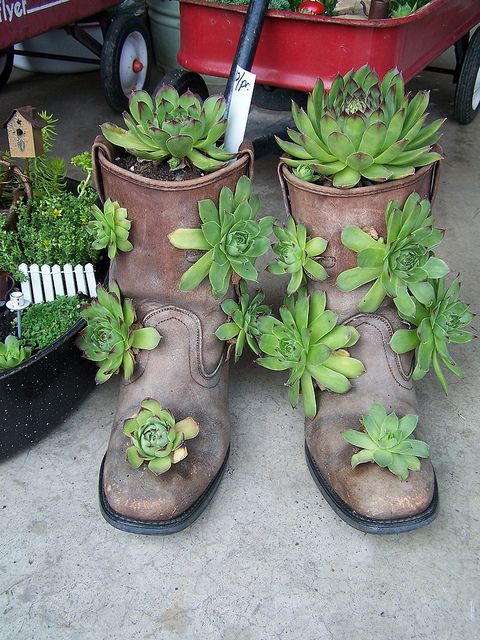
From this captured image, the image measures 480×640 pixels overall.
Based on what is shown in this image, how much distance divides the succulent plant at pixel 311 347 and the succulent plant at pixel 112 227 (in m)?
0.28

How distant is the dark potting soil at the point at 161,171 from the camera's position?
104 centimetres

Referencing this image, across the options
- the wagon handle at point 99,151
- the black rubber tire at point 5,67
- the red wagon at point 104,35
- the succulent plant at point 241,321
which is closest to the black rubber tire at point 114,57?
the red wagon at point 104,35

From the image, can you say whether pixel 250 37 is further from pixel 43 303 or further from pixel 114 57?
pixel 114 57

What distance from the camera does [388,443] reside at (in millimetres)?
978

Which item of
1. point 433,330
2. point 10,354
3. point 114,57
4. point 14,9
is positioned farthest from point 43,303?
point 114,57

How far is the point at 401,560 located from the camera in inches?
39.3

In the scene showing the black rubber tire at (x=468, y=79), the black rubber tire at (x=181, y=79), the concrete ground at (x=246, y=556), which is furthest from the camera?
the black rubber tire at (x=468, y=79)

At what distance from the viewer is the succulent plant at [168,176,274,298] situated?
3.32 feet

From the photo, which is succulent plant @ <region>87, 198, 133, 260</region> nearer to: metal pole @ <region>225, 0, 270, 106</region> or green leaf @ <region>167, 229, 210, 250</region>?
green leaf @ <region>167, 229, 210, 250</region>

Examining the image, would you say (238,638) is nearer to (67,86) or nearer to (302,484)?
(302,484)

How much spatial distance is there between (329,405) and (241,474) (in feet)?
0.65

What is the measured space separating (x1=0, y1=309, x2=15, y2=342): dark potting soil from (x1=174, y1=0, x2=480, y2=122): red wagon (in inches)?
34.6

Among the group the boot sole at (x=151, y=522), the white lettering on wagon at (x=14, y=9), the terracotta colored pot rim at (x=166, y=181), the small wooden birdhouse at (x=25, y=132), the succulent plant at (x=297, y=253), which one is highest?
the white lettering on wagon at (x=14, y=9)

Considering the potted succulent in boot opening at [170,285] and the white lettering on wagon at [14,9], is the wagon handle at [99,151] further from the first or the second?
the white lettering on wagon at [14,9]
